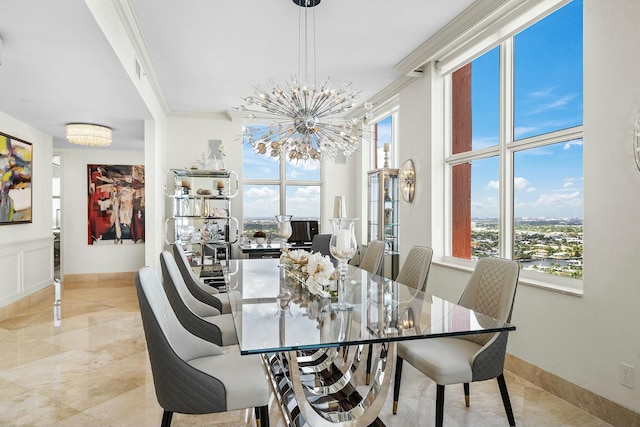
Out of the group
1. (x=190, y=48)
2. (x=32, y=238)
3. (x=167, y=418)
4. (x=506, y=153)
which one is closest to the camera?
(x=167, y=418)

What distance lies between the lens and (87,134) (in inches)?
201

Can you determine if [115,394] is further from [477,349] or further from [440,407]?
[477,349]

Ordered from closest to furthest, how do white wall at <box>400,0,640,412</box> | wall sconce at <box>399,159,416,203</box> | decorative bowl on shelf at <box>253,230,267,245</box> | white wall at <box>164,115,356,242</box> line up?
white wall at <box>400,0,640,412</box>
wall sconce at <box>399,159,416,203</box>
decorative bowl on shelf at <box>253,230,267,245</box>
white wall at <box>164,115,356,242</box>

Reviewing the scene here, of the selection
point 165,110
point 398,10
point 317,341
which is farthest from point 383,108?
point 317,341

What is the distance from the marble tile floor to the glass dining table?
302 mm

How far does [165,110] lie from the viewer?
6043 millimetres

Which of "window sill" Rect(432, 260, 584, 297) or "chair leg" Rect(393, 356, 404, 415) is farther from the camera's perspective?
"window sill" Rect(432, 260, 584, 297)

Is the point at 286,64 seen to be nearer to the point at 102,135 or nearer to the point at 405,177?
the point at 405,177

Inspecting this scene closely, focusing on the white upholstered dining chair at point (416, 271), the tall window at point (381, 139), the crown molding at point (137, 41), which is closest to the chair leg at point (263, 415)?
the white upholstered dining chair at point (416, 271)

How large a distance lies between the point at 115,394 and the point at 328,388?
4.85ft

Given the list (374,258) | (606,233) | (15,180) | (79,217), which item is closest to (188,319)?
(374,258)

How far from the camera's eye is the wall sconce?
4.73m

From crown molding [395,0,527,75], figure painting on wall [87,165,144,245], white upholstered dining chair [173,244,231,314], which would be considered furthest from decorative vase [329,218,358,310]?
figure painting on wall [87,165,144,245]

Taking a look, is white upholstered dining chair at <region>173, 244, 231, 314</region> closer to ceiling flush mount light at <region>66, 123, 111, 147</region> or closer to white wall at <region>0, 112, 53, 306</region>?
ceiling flush mount light at <region>66, 123, 111, 147</region>
